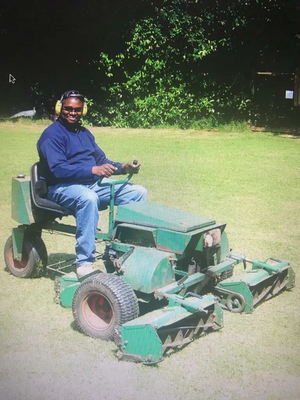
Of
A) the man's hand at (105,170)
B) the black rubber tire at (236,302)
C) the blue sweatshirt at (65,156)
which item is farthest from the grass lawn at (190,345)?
the man's hand at (105,170)

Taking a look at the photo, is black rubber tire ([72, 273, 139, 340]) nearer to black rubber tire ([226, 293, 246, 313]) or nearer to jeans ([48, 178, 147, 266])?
jeans ([48, 178, 147, 266])

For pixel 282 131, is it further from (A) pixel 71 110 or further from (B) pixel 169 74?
(A) pixel 71 110

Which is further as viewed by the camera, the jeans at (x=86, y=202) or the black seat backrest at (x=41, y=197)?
the black seat backrest at (x=41, y=197)

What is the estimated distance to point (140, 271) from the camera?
4645 millimetres

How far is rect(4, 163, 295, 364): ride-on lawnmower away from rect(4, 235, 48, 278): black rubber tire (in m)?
0.23

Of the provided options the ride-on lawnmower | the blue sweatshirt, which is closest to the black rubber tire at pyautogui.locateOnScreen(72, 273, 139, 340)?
the ride-on lawnmower

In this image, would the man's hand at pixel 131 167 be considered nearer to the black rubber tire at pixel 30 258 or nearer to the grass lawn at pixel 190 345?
the black rubber tire at pixel 30 258

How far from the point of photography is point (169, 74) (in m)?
17.7

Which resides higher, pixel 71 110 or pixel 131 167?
pixel 71 110

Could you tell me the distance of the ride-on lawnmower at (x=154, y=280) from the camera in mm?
4262

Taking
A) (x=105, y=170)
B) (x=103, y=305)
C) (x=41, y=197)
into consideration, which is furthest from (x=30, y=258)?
(x=103, y=305)

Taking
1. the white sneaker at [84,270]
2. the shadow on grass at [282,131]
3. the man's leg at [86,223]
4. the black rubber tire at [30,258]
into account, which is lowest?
the black rubber tire at [30,258]

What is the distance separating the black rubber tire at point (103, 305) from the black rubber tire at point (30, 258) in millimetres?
1304

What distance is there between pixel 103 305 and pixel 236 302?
116cm
